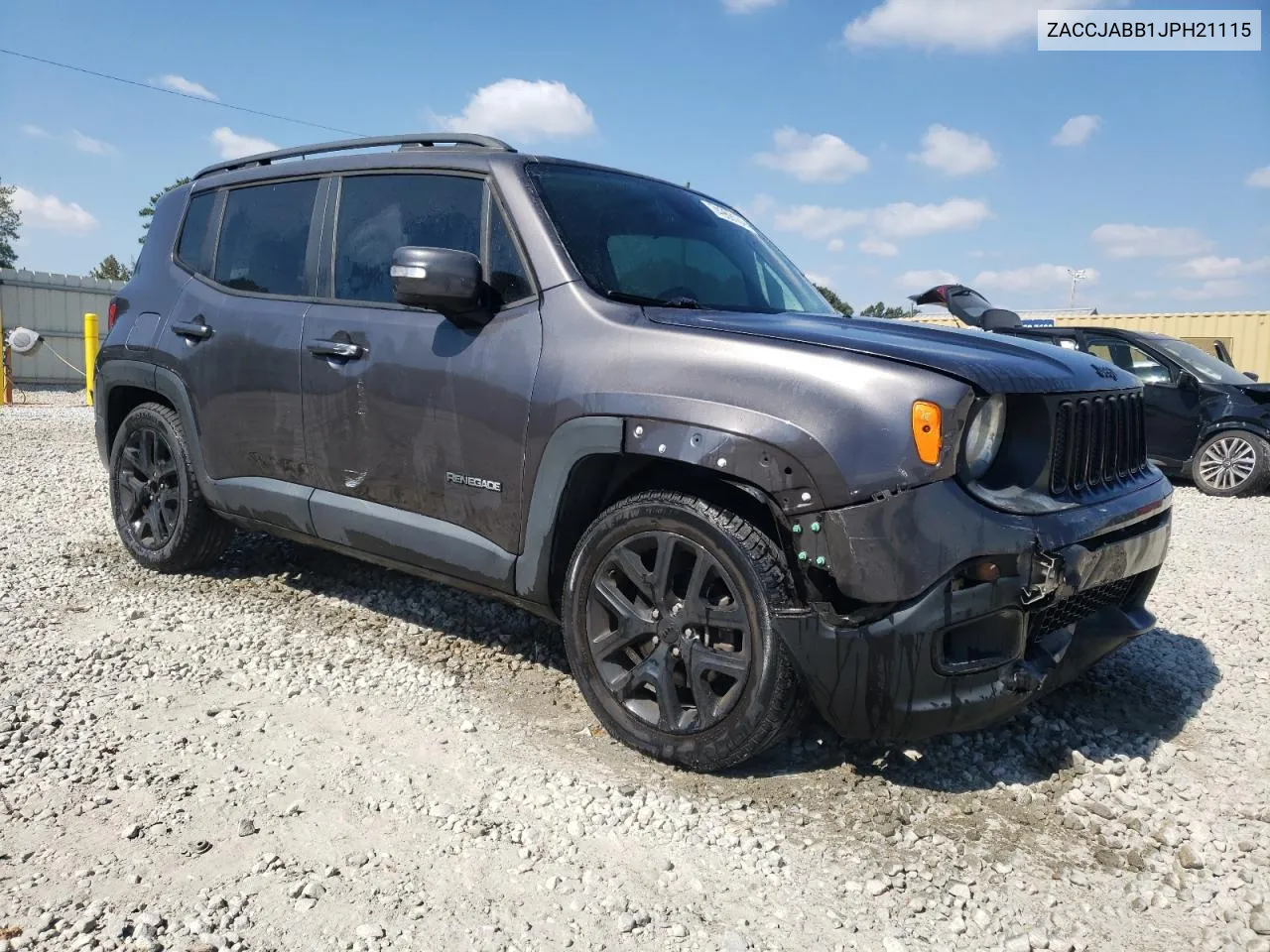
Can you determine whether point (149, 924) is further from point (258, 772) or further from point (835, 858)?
point (835, 858)

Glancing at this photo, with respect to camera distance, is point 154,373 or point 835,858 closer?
→ point 835,858

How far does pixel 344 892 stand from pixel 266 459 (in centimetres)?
230

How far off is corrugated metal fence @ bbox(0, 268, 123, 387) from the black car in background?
18204mm

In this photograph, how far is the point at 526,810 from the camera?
268cm

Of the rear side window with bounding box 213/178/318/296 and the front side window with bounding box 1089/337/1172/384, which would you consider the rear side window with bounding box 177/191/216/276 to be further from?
the front side window with bounding box 1089/337/1172/384

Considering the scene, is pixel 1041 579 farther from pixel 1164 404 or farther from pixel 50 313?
pixel 50 313

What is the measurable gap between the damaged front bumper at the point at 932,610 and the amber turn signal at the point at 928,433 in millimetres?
82

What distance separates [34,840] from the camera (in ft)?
7.98

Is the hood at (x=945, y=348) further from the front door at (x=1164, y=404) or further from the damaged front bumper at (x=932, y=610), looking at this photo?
the front door at (x=1164, y=404)

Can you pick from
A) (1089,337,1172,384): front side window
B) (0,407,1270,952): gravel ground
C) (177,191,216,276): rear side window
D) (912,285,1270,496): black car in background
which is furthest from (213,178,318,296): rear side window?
(1089,337,1172,384): front side window

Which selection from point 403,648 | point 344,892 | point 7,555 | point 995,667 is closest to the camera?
point 344,892

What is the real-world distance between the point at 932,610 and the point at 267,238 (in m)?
3.32

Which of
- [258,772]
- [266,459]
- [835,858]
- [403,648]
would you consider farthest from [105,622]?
[835,858]

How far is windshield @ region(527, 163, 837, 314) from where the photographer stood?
3322 millimetres
